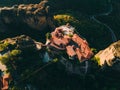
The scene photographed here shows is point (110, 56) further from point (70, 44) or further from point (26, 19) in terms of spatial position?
point (26, 19)

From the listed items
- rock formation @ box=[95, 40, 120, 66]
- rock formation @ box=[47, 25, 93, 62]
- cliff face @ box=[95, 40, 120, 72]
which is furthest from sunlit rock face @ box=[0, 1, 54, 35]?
cliff face @ box=[95, 40, 120, 72]

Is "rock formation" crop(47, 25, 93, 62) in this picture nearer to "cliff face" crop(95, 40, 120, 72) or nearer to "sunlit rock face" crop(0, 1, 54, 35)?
"cliff face" crop(95, 40, 120, 72)

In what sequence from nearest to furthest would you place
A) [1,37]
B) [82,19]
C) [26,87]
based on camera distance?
[26,87] → [1,37] → [82,19]

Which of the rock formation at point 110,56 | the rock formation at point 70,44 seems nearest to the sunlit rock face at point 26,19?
the rock formation at point 70,44

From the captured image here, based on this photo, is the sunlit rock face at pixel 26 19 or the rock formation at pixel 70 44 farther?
the sunlit rock face at pixel 26 19

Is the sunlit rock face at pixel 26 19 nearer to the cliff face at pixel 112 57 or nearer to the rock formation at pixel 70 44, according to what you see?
the rock formation at pixel 70 44

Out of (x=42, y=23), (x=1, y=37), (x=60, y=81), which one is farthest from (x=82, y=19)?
(x=60, y=81)

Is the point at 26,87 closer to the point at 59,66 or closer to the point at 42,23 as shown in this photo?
the point at 59,66

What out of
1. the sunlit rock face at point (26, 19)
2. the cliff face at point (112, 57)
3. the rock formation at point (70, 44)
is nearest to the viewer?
the cliff face at point (112, 57)

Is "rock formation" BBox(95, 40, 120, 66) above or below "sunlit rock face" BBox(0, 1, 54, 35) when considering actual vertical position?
below

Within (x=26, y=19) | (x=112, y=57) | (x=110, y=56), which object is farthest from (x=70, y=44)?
(x=26, y=19)

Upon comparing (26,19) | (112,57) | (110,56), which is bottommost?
(110,56)
